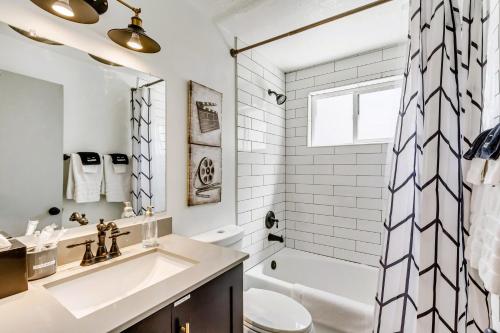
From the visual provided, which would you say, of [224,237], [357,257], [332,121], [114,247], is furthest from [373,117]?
[114,247]

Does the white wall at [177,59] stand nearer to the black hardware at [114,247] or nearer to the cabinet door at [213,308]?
the black hardware at [114,247]

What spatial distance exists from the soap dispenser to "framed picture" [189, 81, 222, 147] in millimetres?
549

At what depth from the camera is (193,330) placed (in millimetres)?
856

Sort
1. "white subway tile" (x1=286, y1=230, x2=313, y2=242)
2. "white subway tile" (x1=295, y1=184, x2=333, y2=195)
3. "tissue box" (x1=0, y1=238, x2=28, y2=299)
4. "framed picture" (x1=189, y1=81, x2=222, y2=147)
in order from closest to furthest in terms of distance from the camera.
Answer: "tissue box" (x1=0, y1=238, x2=28, y2=299), "framed picture" (x1=189, y1=81, x2=222, y2=147), "white subway tile" (x1=295, y1=184, x2=333, y2=195), "white subway tile" (x1=286, y1=230, x2=313, y2=242)

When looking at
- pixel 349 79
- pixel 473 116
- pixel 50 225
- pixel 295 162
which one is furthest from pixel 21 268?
pixel 349 79

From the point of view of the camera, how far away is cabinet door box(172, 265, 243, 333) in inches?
31.9

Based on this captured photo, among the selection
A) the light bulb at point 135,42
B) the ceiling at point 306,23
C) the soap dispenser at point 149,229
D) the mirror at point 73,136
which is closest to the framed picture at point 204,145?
the mirror at point 73,136

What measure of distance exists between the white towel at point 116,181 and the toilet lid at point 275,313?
0.97 m

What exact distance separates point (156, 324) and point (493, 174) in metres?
1.05

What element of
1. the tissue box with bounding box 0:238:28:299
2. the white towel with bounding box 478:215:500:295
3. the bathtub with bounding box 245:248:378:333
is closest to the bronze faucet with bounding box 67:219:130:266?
the tissue box with bounding box 0:238:28:299

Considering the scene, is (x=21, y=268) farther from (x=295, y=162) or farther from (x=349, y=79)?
(x=349, y=79)

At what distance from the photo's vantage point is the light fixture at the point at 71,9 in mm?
849

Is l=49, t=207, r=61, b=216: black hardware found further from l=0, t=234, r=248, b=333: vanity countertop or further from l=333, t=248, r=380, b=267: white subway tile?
l=333, t=248, r=380, b=267: white subway tile

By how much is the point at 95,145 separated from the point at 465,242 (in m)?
1.59
